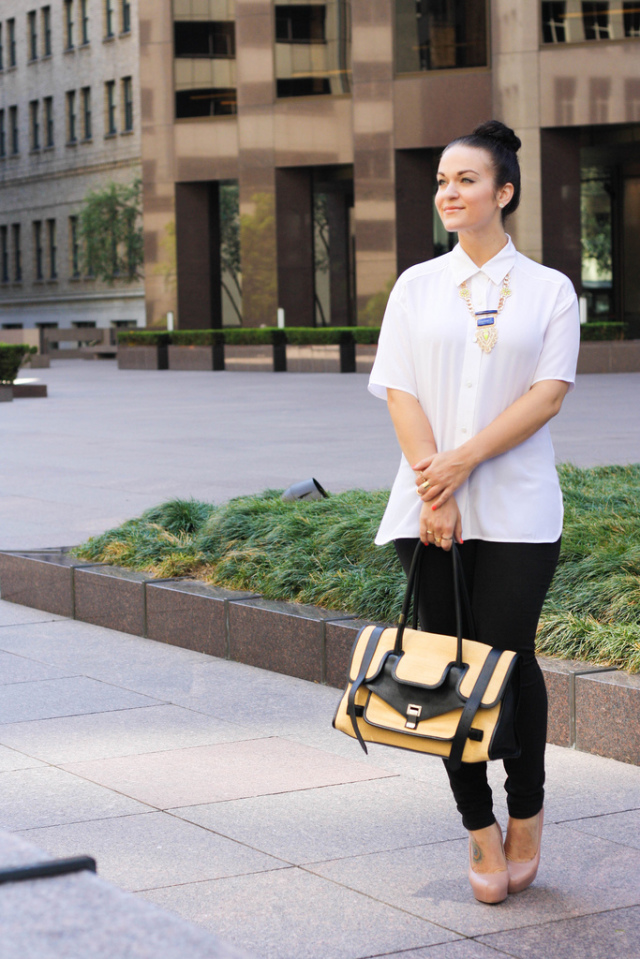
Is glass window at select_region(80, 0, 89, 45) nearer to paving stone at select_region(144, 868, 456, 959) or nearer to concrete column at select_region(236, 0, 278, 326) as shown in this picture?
concrete column at select_region(236, 0, 278, 326)

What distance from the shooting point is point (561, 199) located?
36.0 meters

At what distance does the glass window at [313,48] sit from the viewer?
39500 mm

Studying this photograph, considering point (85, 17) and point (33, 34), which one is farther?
point (33, 34)

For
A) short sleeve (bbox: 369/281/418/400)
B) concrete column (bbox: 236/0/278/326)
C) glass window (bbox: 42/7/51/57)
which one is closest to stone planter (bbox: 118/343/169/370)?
concrete column (bbox: 236/0/278/326)

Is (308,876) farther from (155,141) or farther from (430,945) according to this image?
(155,141)

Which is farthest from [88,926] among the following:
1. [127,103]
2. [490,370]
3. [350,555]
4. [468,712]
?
[127,103]

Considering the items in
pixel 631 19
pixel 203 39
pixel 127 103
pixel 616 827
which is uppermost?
pixel 127 103

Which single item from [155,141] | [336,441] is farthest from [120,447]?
[155,141]

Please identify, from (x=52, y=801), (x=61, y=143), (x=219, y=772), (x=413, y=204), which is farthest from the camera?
(x=61, y=143)

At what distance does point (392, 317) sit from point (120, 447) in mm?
13452

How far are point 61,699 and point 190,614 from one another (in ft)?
3.71

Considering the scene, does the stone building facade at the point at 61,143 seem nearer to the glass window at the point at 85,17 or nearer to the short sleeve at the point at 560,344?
the glass window at the point at 85,17

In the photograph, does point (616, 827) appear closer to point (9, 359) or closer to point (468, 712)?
point (468, 712)

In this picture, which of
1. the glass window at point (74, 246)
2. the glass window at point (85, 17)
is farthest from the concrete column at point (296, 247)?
the glass window at point (74, 246)
